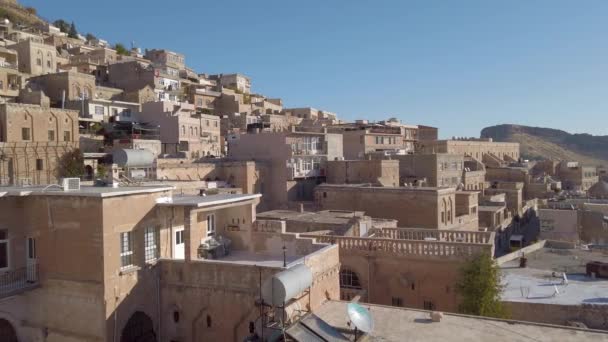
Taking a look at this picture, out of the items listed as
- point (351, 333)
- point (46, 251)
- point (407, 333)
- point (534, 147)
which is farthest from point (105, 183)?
point (534, 147)

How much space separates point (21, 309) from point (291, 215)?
14184 millimetres

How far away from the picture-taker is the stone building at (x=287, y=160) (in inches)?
1567

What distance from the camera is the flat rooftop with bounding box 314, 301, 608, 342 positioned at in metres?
11.6

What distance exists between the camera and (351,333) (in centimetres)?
1196

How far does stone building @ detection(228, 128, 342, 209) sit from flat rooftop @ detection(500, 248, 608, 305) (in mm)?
19621

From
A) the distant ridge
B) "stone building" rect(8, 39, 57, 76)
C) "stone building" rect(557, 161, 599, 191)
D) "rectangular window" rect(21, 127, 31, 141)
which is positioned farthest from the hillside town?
the distant ridge

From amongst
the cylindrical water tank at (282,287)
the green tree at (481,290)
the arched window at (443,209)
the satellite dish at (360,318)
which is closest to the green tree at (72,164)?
the arched window at (443,209)

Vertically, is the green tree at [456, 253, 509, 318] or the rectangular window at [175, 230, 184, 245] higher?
the rectangular window at [175, 230, 184, 245]

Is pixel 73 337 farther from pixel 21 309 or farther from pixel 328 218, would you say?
pixel 328 218

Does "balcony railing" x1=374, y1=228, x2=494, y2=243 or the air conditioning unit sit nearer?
the air conditioning unit

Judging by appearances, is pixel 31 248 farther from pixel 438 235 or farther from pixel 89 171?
pixel 89 171

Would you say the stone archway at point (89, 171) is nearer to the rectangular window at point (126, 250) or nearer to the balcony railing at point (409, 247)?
the balcony railing at point (409, 247)

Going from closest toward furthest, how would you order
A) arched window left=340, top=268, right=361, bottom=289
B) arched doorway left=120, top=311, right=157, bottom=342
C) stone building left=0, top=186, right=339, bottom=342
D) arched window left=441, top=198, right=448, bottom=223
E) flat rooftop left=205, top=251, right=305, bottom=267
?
stone building left=0, top=186, right=339, bottom=342 < arched doorway left=120, top=311, right=157, bottom=342 < flat rooftop left=205, top=251, right=305, bottom=267 < arched window left=340, top=268, right=361, bottom=289 < arched window left=441, top=198, right=448, bottom=223

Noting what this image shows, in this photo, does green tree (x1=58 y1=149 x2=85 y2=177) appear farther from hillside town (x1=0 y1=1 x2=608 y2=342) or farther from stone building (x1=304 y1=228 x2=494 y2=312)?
stone building (x1=304 y1=228 x2=494 y2=312)
